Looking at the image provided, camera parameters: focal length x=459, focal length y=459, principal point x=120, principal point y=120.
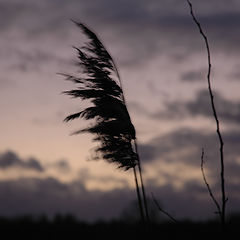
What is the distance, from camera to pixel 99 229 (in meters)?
10.2

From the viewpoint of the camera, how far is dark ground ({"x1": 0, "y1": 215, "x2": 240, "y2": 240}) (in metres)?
9.67

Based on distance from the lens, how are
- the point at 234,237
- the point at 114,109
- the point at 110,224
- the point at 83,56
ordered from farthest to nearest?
1. the point at 110,224
2. the point at 234,237
3. the point at 83,56
4. the point at 114,109

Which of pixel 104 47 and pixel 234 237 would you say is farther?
pixel 234 237

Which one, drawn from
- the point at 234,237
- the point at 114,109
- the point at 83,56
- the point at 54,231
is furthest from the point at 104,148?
the point at 234,237

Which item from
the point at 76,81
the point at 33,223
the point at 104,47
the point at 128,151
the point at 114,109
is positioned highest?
the point at 104,47

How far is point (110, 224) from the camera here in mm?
10445

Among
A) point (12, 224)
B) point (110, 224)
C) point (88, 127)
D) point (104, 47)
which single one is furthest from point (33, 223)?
point (104, 47)

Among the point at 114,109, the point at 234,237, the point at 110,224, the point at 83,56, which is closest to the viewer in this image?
the point at 114,109

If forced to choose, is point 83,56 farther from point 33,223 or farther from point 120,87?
point 33,223

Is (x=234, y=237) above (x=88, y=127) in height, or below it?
below

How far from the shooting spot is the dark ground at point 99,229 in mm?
9672

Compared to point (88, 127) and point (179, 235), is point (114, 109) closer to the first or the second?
point (88, 127)

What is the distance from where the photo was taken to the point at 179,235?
10172mm

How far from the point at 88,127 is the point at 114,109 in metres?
0.54
